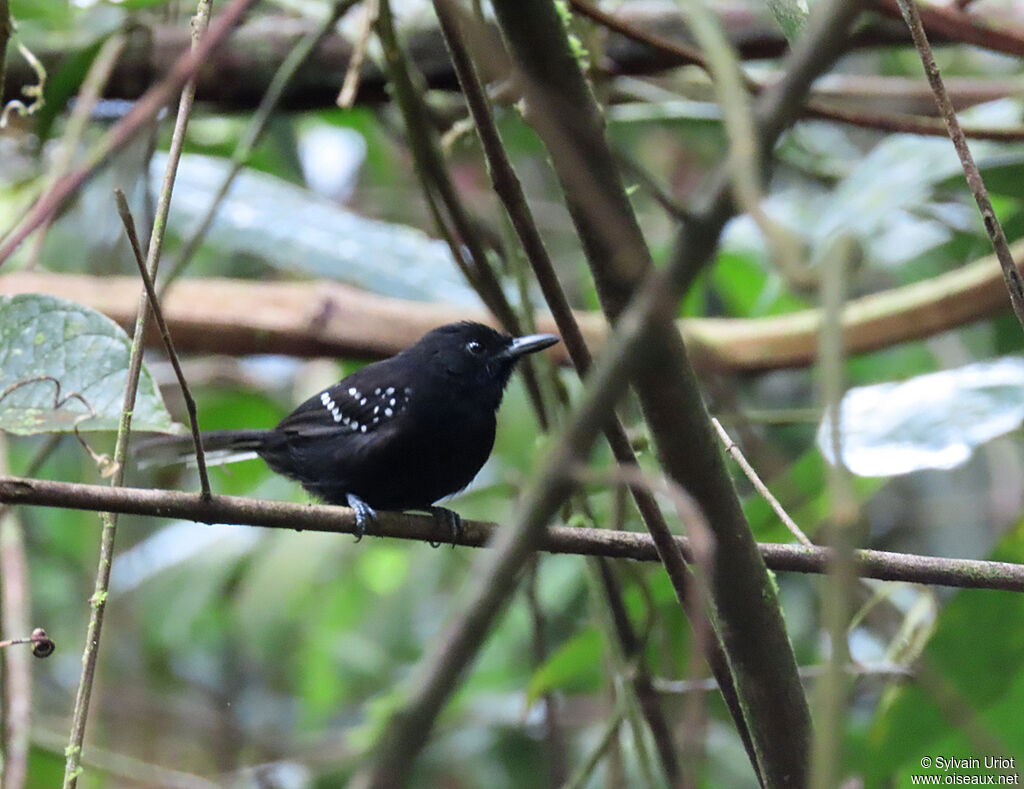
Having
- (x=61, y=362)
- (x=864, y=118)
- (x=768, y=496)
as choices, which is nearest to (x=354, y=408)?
(x=61, y=362)

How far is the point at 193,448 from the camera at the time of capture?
2.70 metres

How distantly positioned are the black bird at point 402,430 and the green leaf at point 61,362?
42.0 inches

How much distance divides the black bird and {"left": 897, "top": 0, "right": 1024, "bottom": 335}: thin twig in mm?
1388

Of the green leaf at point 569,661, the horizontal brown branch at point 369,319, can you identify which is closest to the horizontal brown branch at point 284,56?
the horizontal brown branch at point 369,319

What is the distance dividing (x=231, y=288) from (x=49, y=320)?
6.26ft

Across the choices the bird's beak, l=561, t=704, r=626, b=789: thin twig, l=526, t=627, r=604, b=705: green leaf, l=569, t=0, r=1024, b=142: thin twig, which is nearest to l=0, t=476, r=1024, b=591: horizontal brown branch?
l=561, t=704, r=626, b=789: thin twig

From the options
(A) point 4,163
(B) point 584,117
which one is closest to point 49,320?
(B) point 584,117

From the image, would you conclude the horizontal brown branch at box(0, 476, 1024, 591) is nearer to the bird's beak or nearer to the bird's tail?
the bird's beak

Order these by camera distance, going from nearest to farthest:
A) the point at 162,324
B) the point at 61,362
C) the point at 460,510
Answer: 1. the point at 162,324
2. the point at 61,362
3. the point at 460,510

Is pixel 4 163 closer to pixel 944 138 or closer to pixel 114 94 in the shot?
pixel 114 94

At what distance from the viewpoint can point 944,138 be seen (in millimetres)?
2910

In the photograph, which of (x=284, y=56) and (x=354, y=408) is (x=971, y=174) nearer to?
(x=354, y=408)

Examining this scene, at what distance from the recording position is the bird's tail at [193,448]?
291 centimetres

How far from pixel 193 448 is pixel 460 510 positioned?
4.03 feet
